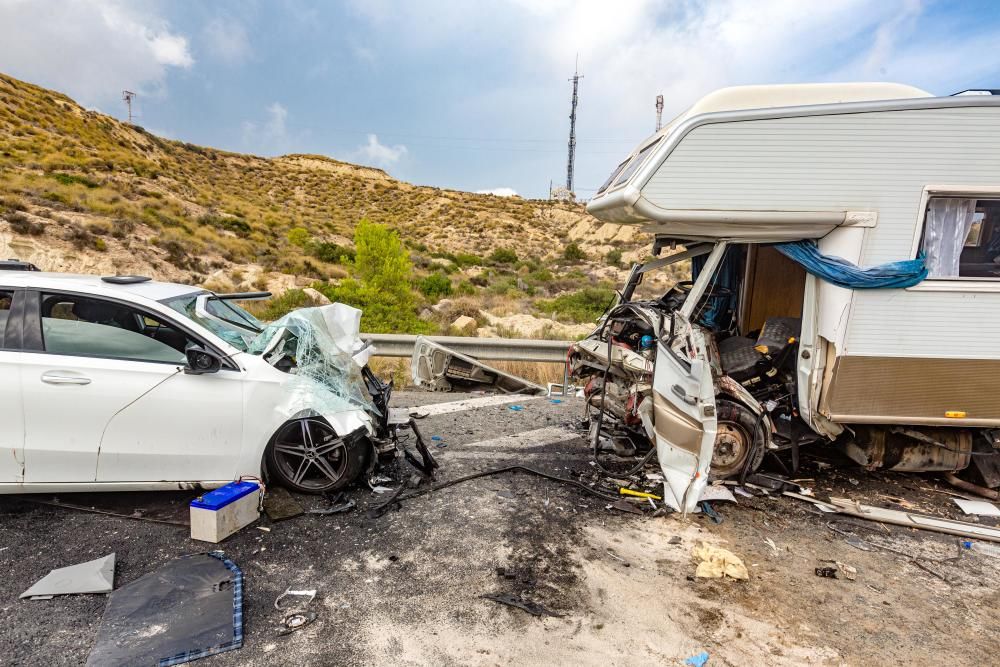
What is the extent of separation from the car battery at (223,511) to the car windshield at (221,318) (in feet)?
3.45

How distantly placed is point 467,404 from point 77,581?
→ 14.7ft

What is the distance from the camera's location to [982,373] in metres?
4.14

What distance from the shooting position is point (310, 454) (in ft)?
13.1

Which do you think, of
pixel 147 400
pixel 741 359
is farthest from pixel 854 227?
pixel 147 400

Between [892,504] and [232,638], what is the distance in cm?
513

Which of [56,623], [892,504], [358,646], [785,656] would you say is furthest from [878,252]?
[56,623]

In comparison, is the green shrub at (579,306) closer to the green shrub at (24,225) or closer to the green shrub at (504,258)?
the green shrub at (504,258)

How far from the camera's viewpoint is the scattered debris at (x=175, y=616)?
2.52 meters

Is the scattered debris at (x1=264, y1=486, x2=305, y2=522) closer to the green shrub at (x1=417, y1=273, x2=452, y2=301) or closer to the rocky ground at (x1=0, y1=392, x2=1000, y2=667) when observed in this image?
the rocky ground at (x1=0, y1=392, x2=1000, y2=667)

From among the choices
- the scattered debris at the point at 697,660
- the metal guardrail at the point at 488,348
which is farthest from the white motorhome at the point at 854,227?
the metal guardrail at the point at 488,348

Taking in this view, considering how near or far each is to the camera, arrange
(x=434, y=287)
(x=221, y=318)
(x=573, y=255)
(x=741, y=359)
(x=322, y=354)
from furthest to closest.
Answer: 1. (x=573, y=255)
2. (x=434, y=287)
3. (x=741, y=359)
4. (x=221, y=318)
5. (x=322, y=354)

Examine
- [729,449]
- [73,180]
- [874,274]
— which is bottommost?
[729,449]

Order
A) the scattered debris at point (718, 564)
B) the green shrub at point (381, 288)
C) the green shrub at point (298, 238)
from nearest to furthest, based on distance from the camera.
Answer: the scattered debris at point (718, 564) → the green shrub at point (381, 288) → the green shrub at point (298, 238)

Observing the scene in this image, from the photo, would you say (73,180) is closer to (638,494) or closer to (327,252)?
(327,252)
